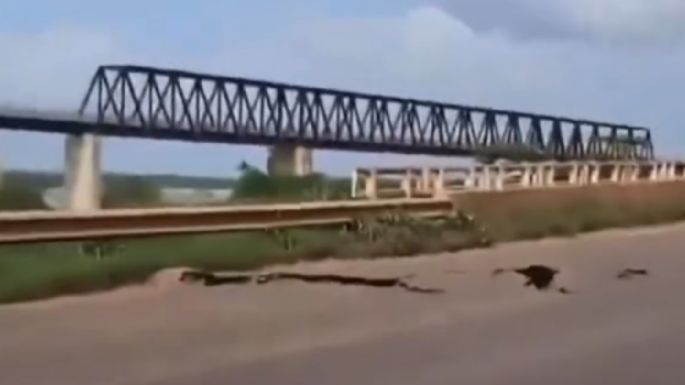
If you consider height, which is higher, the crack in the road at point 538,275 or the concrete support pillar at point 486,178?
the concrete support pillar at point 486,178

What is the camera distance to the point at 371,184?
104 ft

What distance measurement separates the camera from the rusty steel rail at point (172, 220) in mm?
15148

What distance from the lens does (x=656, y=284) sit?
18906mm

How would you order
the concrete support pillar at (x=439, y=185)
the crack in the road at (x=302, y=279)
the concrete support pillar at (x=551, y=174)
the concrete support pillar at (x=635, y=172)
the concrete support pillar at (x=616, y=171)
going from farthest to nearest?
the concrete support pillar at (x=635, y=172) < the concrete support pillar at (x=616, y=171) < the concrete support pillar at (x=551, y=174) < the concrete support pillar at (x=439, y=185) < the crack in the road at (x=302, y=279)

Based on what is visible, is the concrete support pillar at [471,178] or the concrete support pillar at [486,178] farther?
the concrete support pillar at [471,178]

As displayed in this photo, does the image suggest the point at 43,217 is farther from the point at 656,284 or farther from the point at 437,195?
the point at 437,195

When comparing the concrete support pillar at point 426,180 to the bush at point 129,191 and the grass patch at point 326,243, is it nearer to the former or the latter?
the grass patch at point 326,243

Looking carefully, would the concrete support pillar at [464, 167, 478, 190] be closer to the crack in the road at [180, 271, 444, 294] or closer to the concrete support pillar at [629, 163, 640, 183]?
the concrete support pillar at [629, 163, 640, 183]

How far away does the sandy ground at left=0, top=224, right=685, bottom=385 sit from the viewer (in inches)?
423

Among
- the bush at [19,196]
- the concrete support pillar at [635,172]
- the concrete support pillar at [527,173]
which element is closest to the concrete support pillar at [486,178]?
the concrete support pillar at [527,173]

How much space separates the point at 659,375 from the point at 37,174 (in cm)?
2366

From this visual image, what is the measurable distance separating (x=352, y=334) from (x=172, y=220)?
5175 millimetres

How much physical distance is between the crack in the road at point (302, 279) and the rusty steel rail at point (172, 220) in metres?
1.24

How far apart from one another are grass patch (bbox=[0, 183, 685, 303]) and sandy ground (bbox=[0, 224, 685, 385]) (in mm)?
388
